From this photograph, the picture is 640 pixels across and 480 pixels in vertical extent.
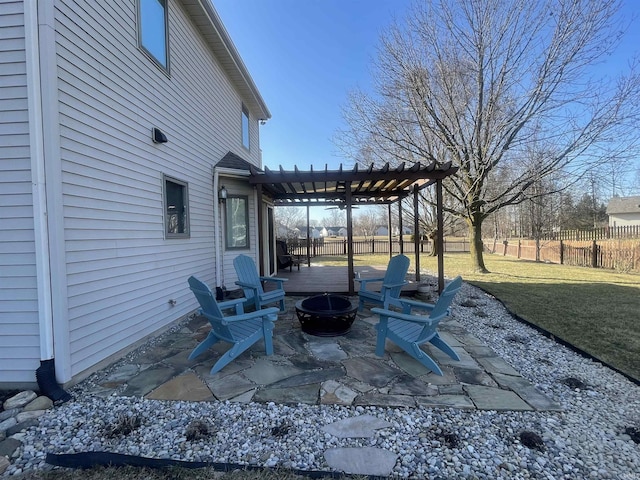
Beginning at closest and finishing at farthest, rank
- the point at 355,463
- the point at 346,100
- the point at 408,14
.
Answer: the point at 355,463 < the point at 408,14 < the point at 346,100

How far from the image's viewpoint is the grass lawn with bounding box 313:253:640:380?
12.1 ft

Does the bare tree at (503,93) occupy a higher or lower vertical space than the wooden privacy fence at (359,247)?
higher

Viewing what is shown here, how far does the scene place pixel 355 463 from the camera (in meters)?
1.84

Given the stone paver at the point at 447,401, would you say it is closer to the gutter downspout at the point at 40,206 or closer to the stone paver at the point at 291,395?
the stone paver at the point at 291,395

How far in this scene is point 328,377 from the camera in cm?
292

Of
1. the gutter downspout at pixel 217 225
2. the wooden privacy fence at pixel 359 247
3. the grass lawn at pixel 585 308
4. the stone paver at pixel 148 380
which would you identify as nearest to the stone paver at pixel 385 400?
the stone paver at pixel 148 380

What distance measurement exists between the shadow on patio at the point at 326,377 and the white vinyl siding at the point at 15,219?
0.64m

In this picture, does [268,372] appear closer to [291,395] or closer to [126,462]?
[291,395]

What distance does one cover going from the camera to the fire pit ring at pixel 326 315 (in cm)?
384

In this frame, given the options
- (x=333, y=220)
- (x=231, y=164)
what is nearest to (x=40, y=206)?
(x=231, y=164)

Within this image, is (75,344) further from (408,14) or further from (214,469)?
(408,14)

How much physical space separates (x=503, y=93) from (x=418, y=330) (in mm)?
8395

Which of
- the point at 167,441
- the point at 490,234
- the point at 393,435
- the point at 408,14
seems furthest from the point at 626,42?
the point at 490,234

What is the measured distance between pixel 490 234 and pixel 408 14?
2574 centimetres
